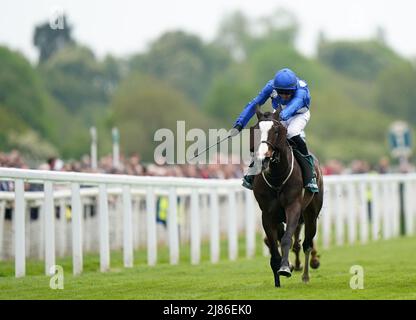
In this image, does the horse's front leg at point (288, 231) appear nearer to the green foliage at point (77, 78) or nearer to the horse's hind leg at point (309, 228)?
the horse's hind leg at point (309, 228)

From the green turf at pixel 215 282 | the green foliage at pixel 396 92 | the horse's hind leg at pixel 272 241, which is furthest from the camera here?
the green foliage at pixel 396 92

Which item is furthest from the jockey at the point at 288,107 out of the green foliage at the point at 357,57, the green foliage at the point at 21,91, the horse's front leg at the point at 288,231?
the green foliage at the point at 357,57

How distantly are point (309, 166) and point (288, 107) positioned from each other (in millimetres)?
775

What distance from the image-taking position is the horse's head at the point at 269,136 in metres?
11.5

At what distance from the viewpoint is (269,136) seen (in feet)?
38.2

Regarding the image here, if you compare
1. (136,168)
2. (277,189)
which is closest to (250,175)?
(277,189)

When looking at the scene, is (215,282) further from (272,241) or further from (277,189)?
(277,189)

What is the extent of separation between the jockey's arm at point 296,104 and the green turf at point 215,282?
1.83 metres

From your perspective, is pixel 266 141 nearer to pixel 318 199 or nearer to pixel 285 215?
pixel 285 215

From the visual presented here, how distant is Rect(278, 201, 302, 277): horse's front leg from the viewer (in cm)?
1154

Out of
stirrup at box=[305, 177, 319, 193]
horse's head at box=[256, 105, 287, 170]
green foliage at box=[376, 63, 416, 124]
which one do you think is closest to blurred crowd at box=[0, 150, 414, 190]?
stirrup at box=[305, 177, 319, 193]

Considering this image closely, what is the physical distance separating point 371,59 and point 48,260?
400 feet
